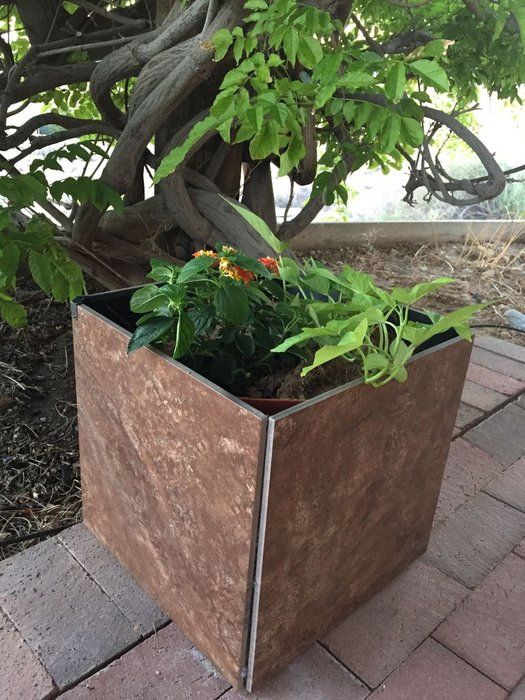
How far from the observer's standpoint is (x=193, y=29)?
164 centimetres

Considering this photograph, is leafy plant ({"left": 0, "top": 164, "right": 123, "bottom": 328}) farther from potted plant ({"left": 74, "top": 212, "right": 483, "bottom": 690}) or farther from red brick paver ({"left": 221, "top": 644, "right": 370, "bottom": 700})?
red brick paver ({"left": 221, "top": 644, "right": 370, "bottom": 700})

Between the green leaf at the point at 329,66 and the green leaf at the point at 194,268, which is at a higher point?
the green leaf at the point at 329,66

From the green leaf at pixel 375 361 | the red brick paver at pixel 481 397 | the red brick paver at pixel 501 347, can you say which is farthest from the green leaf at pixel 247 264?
the red brick paver at pixel 501 347

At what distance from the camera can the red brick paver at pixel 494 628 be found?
1.12 meters

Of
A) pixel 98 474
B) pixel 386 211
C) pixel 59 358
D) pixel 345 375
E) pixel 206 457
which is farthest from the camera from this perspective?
pixel 386 211

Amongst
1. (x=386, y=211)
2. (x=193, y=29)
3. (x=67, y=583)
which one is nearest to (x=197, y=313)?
(x=67, y=583)

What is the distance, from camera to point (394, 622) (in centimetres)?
119

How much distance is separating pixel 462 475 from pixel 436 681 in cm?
68

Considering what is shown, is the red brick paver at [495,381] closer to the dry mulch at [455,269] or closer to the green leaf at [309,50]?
the dry mulch at [455,269]

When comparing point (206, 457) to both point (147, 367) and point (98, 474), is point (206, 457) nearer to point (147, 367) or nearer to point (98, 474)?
point (147, 367)

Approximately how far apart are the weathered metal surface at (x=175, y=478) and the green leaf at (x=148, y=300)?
2.6 inches

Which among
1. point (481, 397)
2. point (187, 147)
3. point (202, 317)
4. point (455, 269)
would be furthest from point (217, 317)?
point (455, 269)

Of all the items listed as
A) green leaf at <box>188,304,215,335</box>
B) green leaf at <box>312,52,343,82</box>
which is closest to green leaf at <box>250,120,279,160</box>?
green leaf at <box>312,52,343,82</box>

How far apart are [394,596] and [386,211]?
535 centimetres
